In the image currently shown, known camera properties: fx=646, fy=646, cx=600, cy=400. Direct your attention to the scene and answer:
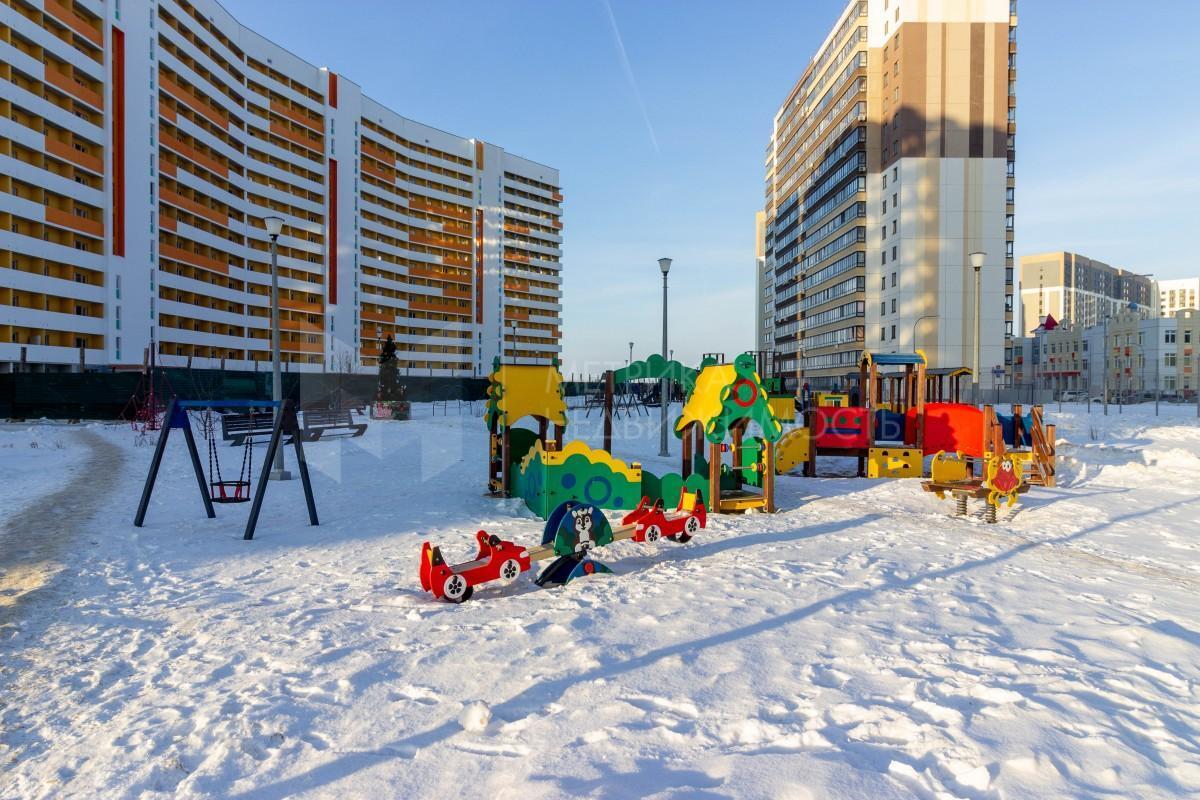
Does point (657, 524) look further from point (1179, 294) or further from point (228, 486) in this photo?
point (1179, 294)

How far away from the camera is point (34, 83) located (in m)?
37.6

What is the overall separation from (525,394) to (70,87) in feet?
149

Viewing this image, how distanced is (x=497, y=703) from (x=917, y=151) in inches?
2389

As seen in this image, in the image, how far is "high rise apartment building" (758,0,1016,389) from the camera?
5209 cm

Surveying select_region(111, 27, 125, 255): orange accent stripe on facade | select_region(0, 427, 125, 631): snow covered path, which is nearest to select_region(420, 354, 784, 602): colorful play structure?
select_region(0, 427, 125, 631): snow covered path

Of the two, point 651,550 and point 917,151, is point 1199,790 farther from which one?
point 917,151

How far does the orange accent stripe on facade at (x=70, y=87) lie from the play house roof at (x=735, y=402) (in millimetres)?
47388

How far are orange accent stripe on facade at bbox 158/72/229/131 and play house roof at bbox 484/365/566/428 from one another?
50.9 metres

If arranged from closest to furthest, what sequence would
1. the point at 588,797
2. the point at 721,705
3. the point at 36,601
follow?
the point at 588,797, the point at 721,705, the point at 36,601

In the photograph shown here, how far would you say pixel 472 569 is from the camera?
19.4 feet

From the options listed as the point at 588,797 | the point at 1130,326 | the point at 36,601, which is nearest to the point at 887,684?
the point at 588,797

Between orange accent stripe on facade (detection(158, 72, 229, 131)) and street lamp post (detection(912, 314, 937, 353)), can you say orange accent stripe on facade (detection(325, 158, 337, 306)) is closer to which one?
orange accent stripe on facade (detection(158, 72, 229, 131))

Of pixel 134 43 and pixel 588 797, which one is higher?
pixel 134 43

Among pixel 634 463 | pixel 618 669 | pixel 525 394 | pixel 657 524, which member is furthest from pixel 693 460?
pixel 618 669
